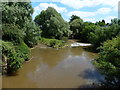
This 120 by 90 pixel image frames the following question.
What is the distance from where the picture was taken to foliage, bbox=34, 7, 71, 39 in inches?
923

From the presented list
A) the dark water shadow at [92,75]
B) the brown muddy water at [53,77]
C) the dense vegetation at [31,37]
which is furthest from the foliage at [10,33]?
the dark water shadow at [92,75]

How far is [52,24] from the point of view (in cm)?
2342

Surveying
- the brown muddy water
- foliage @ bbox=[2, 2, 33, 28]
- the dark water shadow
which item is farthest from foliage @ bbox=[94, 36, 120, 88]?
foliage @ bbox=[2, 2, 33, 28]

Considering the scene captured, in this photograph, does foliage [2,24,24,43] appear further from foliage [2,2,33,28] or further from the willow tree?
foliage [2,2,33,28]

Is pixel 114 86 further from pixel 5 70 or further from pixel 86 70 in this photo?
pixel 5 70

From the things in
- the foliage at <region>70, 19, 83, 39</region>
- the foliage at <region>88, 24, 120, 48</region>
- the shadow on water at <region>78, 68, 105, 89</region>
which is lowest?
the shadow on water at <region>78, 68, 105, 89</region>

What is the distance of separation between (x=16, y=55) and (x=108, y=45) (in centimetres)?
541

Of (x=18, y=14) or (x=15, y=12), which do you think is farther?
(x=18, y=14)

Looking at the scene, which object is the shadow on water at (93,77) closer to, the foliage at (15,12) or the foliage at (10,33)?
the foliage at (10,33)

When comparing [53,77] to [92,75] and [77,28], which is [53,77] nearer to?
[92,75]

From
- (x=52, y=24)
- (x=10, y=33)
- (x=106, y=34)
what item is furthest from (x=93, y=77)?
(x=52, y=24)

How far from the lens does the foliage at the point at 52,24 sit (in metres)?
23.4

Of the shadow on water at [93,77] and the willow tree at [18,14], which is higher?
the willow tree at [18,14]

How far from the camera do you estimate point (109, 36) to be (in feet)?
50.1
